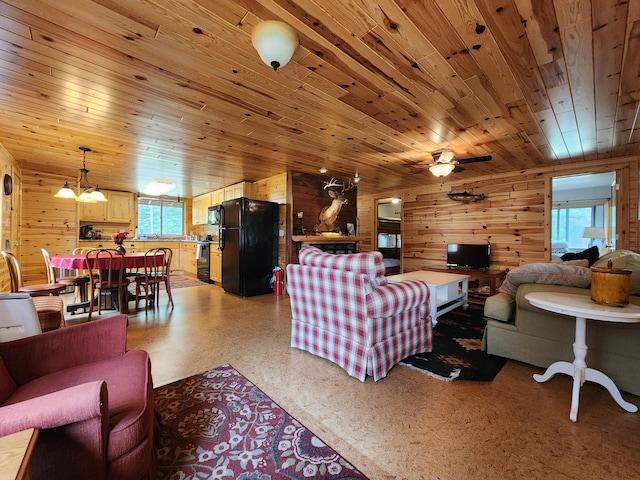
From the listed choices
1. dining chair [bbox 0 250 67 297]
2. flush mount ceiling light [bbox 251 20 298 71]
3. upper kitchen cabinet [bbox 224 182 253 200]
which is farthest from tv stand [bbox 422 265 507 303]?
dining chair [bbox 0 250 67 297]

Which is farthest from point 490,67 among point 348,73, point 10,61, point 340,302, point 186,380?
point 10,61

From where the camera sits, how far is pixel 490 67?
1964 mm

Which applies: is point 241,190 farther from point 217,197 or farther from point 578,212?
point 578,212

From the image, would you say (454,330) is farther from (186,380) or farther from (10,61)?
(10,61)

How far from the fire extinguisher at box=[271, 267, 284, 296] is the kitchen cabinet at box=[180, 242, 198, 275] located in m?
3.08

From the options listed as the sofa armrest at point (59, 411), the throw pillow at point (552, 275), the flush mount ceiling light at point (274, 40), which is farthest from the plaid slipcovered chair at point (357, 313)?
the sofa armrest at point (59, 411)

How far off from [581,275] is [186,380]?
318 centimetres

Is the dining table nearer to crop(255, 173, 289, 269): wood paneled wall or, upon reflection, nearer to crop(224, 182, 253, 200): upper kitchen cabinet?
crop(255, 173, 289, 269): wood paneled wall

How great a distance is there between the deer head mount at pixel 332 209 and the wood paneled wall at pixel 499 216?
1.81 m

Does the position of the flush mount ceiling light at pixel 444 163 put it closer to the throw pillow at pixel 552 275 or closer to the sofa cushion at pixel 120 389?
the throw pillow at pixel 552 275

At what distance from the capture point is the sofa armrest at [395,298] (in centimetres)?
202

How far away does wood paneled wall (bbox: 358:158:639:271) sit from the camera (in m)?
3.97

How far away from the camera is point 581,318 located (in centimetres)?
174

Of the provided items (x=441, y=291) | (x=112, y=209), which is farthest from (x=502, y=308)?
(x=112, y=209)
